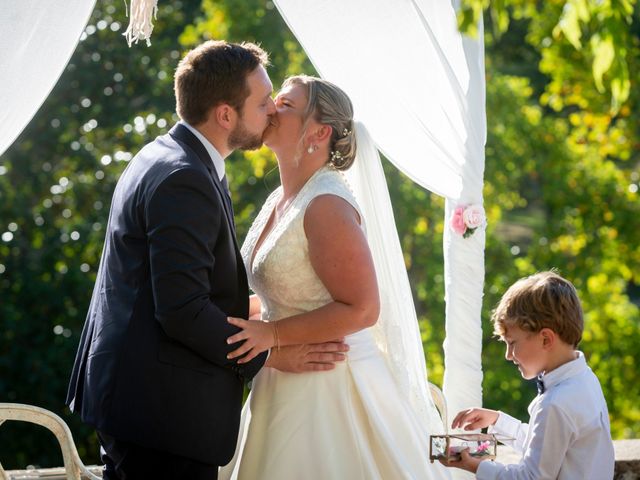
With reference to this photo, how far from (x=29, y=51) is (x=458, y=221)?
1615 millimetres

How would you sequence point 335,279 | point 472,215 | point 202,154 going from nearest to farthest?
point 202,154, point 335,279, point 472,215

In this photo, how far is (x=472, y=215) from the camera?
12.2 ft

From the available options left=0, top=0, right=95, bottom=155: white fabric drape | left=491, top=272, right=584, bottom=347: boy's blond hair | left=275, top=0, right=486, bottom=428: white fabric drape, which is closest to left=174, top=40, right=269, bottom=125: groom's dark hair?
left=0, top=0, right=95, bottom=155: white fabric drape

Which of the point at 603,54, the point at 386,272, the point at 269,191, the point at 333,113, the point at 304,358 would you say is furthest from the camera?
the point at 269,191

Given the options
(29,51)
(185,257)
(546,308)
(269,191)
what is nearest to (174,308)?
(185,257)

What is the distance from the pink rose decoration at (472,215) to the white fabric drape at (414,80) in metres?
0.03

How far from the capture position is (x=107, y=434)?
277 cm

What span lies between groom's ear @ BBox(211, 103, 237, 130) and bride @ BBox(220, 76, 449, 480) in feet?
0.84

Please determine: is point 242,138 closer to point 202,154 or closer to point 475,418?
point 202,154

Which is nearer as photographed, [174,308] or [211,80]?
[174,308]

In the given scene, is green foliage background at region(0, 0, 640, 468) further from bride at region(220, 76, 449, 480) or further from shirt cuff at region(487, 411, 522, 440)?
shirt cuff at region(487, 411, 522, 440)

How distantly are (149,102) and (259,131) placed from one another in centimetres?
512

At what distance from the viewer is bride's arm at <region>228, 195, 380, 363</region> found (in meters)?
2.96

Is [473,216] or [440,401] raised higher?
[473,216]
